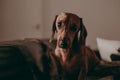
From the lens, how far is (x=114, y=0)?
7.97 ft

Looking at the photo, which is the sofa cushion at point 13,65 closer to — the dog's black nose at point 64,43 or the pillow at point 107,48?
the dog's black nose at point 64,43

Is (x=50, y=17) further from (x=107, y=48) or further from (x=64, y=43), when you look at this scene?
(x=64, y=43)

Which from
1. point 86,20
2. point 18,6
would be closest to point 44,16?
point 18,6

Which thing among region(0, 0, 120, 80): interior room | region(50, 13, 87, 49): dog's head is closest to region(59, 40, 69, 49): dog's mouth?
region(50, 13, 87, 49): dog's head

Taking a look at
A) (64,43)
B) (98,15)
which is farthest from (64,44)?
(98,15)

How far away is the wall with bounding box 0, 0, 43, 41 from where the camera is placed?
251cm

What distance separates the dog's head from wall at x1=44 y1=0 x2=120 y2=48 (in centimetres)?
160

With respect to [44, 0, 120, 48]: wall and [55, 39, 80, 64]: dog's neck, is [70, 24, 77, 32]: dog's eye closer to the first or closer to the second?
[55, 39, 80, 64]: dog's neck

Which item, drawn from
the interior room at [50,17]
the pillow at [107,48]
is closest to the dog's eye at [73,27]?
the pillow at [107,48]

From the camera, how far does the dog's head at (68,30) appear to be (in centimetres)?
80

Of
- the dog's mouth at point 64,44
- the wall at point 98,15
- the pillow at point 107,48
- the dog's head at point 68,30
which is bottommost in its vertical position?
the pillow at point 107,48

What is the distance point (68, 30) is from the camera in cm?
81

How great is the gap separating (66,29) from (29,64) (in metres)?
0.23

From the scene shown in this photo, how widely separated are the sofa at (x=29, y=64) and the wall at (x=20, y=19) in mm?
1559
